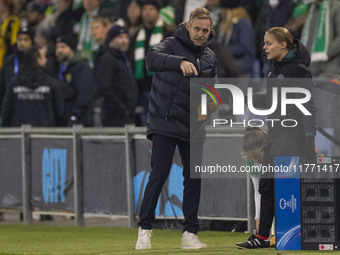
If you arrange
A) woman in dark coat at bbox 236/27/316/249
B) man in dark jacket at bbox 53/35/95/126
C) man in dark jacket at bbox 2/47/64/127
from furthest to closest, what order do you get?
man in dark jacket at bbox 53/35/95/126 → man in dark jacket at bbox 2/47/64/127 → woman in dark coat at bbox 236/27/316/249

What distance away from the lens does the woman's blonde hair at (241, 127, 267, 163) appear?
10352 mm

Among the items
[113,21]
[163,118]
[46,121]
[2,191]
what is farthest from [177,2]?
[163,118]

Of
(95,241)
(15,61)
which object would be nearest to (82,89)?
(15,61)

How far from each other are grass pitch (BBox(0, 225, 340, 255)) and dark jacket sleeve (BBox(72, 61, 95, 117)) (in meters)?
2.59

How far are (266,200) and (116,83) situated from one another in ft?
19.4

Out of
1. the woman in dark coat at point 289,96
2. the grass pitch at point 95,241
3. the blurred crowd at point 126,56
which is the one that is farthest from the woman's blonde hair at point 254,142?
the blurred crowd at point 126,56

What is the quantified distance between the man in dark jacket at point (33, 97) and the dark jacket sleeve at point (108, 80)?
0.63m

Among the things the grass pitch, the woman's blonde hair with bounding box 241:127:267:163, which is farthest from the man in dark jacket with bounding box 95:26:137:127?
the woman's blonde hair with bounding box 241:127:267:163

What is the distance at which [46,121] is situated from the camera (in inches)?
580

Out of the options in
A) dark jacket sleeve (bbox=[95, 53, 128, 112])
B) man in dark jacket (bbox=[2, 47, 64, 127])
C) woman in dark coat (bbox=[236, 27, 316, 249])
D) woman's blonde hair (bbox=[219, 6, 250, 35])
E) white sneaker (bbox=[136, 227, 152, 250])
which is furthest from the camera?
woman's blonde hair (bbox=[219, 6, 250, 35])

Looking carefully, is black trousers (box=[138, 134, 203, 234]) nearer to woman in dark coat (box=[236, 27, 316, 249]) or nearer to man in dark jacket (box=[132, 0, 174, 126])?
woman in dark coat (box=[236, 27, 316, 249])

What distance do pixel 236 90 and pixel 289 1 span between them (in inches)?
212

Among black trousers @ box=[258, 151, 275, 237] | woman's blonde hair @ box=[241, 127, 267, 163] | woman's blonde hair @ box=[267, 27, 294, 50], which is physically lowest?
black trousers @ box=[258, 151, 275, 237]

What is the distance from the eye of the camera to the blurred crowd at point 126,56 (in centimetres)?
1468
